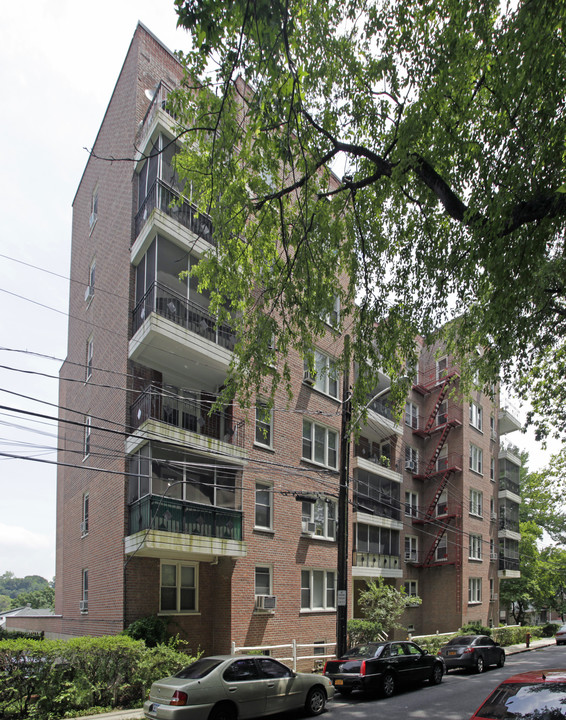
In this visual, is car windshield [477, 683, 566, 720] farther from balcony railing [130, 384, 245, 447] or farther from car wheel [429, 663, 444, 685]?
car wheel [429, 663, 444, 685]

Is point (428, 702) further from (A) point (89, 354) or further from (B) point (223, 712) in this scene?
(A) point (89, 354)

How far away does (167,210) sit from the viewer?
18.5 metres

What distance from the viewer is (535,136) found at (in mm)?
8773

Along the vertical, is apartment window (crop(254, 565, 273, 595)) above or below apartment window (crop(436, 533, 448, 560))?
above

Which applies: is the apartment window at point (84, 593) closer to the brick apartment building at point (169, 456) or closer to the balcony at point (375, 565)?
the brick apartment building at point (169, 456)

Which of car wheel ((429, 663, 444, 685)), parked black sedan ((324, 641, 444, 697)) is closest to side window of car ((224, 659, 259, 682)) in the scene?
parked black sedan ((324, 641, 444, 697))

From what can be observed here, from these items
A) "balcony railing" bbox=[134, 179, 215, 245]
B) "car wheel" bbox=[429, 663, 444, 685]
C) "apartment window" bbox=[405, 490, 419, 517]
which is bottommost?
"car wheel" bbox=[429, 663, 444, 685]

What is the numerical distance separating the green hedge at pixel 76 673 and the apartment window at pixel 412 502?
2055 centimetres

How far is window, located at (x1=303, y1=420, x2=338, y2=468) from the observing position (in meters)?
23.9

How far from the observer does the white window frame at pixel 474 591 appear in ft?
114

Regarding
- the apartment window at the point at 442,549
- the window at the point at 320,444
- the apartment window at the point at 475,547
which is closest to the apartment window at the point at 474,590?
the apartment window at the point at 475,547

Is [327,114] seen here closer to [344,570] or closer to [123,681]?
[344,570]

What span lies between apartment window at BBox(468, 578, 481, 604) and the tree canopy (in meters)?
25.5

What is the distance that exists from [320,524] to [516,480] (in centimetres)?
2461
